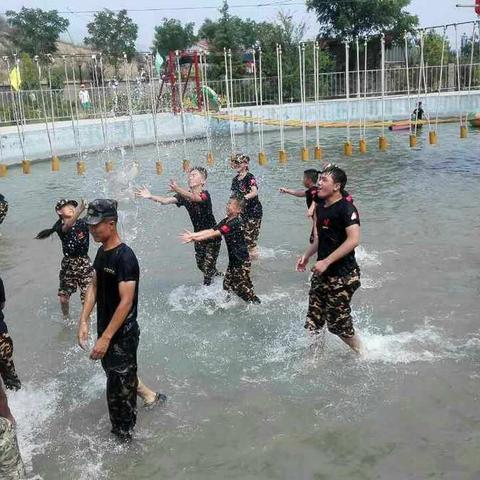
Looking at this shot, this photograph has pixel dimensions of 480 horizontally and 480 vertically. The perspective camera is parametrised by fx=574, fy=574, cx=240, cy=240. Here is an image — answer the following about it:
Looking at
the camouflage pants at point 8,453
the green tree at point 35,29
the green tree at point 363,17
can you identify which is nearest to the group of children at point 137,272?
the camouflage pants at point 8,453

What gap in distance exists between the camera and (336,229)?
5031 millimetres

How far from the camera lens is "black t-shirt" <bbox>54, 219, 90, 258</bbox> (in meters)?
6.50

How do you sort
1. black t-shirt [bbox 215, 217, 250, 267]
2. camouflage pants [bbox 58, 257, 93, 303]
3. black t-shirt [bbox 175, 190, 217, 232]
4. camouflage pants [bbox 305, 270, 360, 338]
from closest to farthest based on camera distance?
1. camouflage pants [bbox 305, 270, 360, 338]
2. black t-shirt [bbox 215, 217, 250, 267]
3. camouflage pants [bbox 58, 257, 93, 303]
4. black t-shirt [bbox 175, 190, 217, 232]

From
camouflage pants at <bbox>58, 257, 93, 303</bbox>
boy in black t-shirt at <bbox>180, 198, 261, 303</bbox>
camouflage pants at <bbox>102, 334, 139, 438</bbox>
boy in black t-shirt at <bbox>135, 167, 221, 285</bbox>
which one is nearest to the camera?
camouflage pants at <bbox>102, 334, 139, 438</bbox>

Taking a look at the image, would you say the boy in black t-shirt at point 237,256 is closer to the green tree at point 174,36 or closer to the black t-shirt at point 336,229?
the black t-shirt at point 336,229

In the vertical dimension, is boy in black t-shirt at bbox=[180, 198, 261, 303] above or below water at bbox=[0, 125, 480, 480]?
above

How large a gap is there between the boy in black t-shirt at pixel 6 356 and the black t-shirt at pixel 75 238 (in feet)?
6.04

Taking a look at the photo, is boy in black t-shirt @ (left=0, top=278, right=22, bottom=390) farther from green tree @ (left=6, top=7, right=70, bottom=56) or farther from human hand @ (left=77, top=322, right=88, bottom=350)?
green tree @ (left=6, top=7, right=70, bottom=56)

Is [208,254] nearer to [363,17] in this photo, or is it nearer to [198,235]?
[198,235]

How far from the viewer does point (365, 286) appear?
7.56 metres

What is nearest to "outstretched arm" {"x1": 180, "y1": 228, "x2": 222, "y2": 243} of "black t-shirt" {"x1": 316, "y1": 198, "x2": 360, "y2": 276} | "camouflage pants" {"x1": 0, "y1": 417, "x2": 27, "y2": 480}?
"black t-shirt" {"x1": 316, "y1": 198, "x2": 360, "y2": 276}

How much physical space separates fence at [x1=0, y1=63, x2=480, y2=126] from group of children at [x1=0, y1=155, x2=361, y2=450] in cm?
1917

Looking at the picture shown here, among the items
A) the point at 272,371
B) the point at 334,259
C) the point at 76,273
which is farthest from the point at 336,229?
the point at 76,273

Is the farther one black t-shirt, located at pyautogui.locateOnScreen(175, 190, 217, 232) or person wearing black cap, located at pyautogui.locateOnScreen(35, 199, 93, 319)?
black t-shirt, located at pyautogui.locateOnScreen(175, 190, 217, 232)
